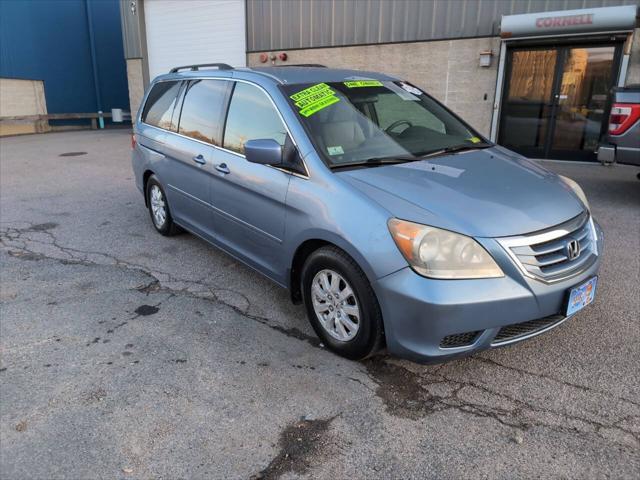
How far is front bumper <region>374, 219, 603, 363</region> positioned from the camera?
2.63 meters

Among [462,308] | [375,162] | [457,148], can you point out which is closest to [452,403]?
[462,308]

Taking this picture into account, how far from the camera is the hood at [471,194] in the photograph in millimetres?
2781

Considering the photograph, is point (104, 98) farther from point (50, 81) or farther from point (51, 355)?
point (51, 355)

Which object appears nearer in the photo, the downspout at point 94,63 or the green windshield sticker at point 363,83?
the green windshield sticker at point 363,83

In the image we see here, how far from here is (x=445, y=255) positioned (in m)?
2.69

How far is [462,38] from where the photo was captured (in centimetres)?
1062

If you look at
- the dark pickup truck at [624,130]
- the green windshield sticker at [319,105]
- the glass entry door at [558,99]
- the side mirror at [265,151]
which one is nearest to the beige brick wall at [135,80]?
the glass entry door at [558,99]

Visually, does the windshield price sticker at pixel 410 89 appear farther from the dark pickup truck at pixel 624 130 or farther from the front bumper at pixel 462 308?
the dark pickup truck at pixel 624 130

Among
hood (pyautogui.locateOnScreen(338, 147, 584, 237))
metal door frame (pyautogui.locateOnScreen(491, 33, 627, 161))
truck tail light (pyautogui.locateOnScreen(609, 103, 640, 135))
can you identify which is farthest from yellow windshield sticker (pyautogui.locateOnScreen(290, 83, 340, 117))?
metal door frame (pyautogui.locateOnScreen(491, 33, 627, 161))

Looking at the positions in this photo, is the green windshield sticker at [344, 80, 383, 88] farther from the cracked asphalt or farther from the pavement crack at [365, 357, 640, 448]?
the pavement crack at [365, 357, 640, 448]

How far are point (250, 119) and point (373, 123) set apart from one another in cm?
95

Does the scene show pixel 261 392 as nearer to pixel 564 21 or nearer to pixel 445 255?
pixel 445 255

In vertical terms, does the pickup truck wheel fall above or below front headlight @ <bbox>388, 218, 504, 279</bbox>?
below

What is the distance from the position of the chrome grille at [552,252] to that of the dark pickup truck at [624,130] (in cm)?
404
